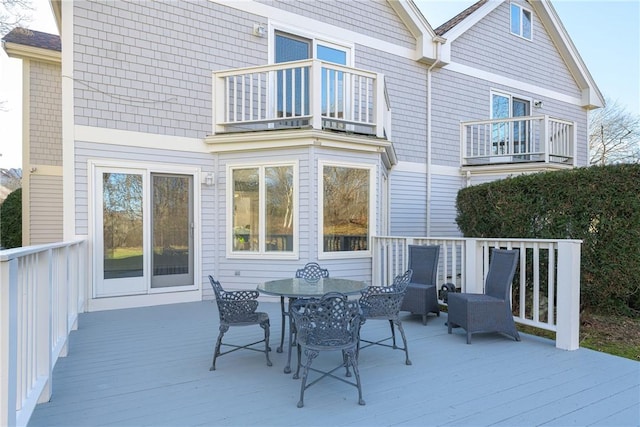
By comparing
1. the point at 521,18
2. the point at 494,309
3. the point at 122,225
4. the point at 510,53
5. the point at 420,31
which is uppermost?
the point at 521,18

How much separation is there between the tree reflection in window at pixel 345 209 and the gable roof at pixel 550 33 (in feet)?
15.3

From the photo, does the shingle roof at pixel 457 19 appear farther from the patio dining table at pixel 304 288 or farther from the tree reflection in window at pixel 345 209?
the patio dining table at pixel 304 288

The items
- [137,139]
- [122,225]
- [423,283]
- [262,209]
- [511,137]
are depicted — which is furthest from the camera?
[511,137]

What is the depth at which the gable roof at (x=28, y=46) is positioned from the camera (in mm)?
8602

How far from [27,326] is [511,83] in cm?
1206

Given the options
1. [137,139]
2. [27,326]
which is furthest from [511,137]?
[27,326]

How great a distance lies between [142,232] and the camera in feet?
21.2

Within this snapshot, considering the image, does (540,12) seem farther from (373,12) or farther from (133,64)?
(133,64)

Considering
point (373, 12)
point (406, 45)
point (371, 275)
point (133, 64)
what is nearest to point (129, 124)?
point (133, 64)

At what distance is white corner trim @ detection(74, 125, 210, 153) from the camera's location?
20.2ft

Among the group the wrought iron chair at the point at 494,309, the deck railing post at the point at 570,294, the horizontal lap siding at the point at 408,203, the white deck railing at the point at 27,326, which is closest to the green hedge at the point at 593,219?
the deck railing post at the point at 570,294

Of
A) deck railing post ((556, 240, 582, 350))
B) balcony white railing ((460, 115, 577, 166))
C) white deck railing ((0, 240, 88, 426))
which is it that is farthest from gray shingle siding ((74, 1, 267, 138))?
balcony white railing ((460, 115, 577, 166))

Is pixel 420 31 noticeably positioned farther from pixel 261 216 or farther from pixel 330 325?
pixel 330 325

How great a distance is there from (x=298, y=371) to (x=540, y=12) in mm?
12628
